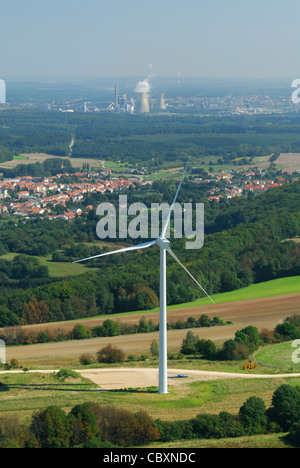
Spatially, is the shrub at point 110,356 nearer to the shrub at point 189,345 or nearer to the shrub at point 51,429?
the shrub at point 189,345

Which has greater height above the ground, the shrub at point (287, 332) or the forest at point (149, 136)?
the forest at point (149, 136)

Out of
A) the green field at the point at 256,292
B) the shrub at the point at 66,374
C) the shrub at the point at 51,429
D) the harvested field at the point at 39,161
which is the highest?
the harvested field at the point at 39,161

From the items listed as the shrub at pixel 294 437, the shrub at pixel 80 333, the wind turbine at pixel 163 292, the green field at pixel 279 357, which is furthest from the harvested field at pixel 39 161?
the shrub at pixel 294 437

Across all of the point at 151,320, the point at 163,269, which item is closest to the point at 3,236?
the point at 151,320

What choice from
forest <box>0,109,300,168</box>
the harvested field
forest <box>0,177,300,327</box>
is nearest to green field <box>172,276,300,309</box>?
forest <box>0,177,300,327</box>

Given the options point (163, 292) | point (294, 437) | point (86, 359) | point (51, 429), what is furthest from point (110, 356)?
point (294, 437)

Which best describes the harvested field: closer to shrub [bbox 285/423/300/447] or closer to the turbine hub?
the turbine hub
